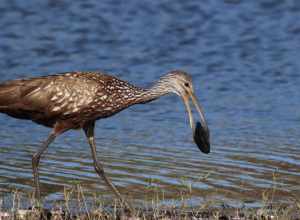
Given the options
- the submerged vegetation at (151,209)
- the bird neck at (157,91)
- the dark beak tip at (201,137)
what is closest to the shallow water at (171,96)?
the submerged vegetation at (151,209)

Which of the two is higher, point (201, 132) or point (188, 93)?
point (188, 93)

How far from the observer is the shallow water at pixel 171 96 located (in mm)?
11039

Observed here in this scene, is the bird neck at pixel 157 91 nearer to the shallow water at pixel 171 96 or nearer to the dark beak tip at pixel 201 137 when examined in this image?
the dark beak tip at pixel 201 137

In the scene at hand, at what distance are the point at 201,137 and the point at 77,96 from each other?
1195 mm

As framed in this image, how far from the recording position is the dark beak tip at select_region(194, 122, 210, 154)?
33.2 feet

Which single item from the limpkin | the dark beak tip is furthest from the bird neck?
the dark beak tip

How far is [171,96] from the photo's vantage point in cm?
1488

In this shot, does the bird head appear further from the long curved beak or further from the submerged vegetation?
the submerged vegetation

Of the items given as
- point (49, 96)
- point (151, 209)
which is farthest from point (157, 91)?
point (151, 209)

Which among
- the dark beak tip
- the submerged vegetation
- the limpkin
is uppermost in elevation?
the limpkin

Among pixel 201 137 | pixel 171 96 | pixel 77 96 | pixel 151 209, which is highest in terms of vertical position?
pixel 77 96

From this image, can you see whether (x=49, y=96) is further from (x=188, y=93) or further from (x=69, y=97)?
(x=188, y=93)

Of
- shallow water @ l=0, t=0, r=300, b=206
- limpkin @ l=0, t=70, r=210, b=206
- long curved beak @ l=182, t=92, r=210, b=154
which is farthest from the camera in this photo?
shallow water @ l=0, t=0, r=300, b=206

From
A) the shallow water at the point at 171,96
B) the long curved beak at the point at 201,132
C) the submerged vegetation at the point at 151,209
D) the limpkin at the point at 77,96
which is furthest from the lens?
the shallow water at the point at 171,96
